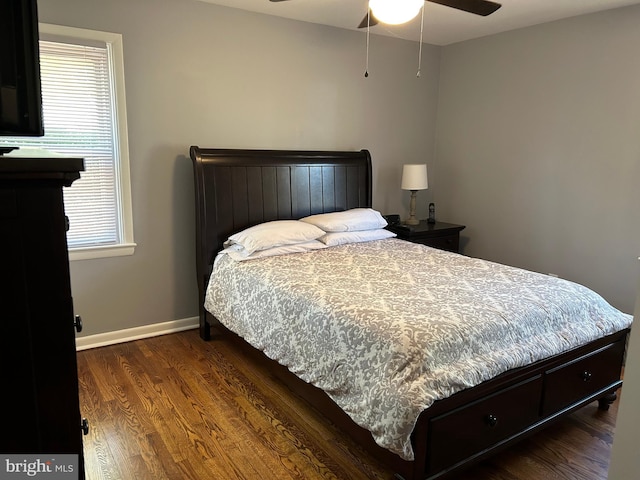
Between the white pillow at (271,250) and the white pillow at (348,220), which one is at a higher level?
the white pillow at (348,220)

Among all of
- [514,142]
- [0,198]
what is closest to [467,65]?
[514,142]

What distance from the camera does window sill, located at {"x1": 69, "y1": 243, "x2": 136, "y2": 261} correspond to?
10.3 ft

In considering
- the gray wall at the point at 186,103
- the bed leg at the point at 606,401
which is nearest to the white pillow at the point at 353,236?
the gray wall at the point at 186,103

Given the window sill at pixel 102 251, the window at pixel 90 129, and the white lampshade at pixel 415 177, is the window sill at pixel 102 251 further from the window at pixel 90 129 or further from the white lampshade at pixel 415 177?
the white lampshade at pixel 415 177

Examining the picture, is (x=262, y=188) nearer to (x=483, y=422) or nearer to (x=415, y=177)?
(x=415, y=177)

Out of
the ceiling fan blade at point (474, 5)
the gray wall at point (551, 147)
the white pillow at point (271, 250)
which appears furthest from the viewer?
the gray wall at point (551, 147)

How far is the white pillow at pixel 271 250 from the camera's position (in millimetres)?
3094

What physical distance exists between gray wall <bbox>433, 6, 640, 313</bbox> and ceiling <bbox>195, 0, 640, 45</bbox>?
0.47 feet

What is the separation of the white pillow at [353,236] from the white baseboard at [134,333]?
123 cm

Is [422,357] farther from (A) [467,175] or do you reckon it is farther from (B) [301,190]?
(A) [467,175]

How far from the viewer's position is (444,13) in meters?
3.51

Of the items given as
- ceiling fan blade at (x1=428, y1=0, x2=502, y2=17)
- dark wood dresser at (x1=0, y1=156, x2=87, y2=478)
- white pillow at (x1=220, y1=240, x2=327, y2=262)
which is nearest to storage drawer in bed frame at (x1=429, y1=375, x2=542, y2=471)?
dark wood dresser at (x1=0, y1=156, x2=87, y2=478)

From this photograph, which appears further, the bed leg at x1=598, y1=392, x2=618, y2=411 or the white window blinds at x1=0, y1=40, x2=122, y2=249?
the white window blinds at x1=0, y1=40, x2=122, y2=249

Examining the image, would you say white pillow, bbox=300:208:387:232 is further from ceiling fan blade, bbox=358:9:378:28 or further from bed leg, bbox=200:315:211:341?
ceiling fan blade, bbox=358:9:378:28
